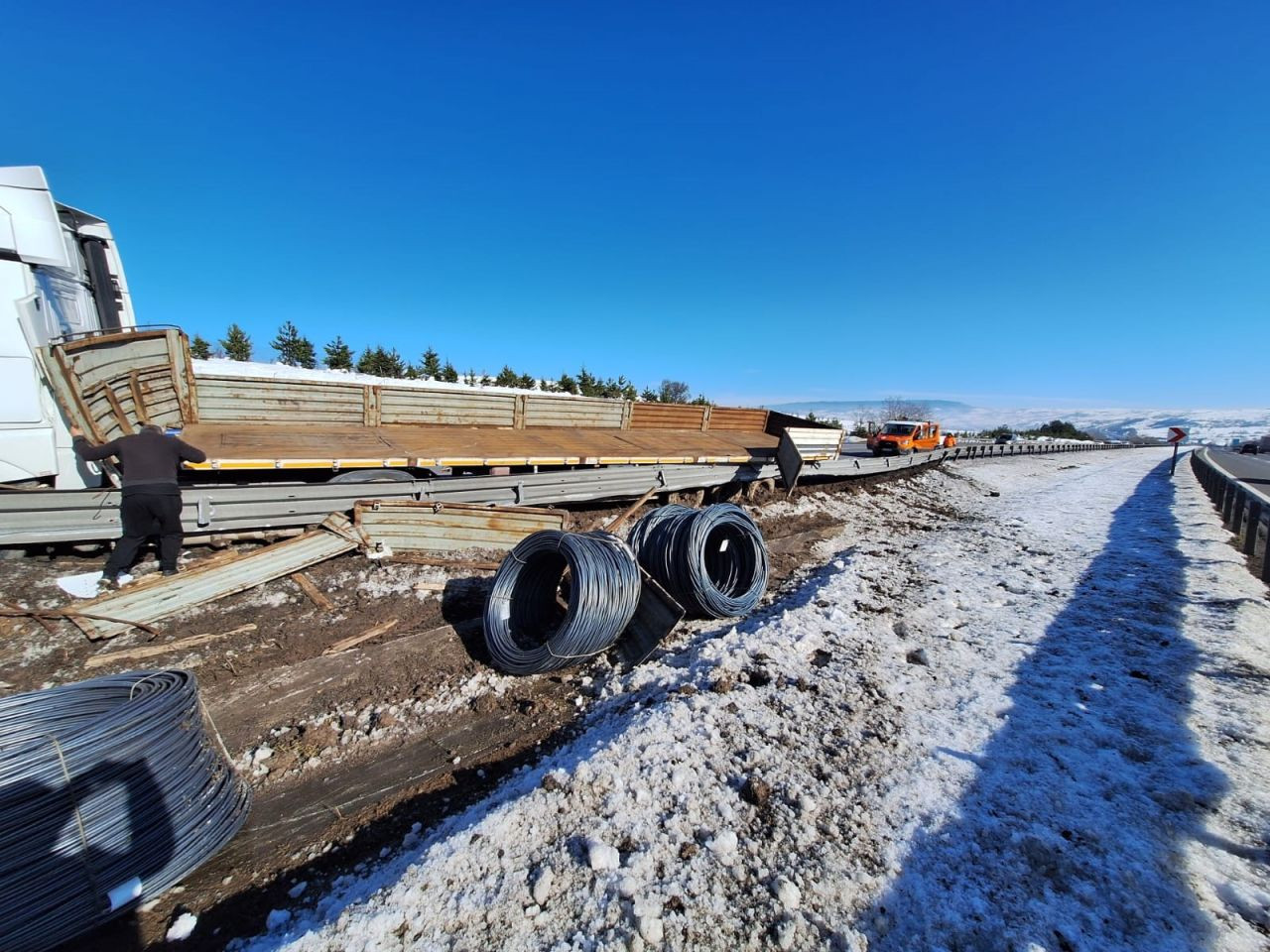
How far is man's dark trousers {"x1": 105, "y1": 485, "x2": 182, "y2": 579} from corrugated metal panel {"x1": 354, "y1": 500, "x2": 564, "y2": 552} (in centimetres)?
174

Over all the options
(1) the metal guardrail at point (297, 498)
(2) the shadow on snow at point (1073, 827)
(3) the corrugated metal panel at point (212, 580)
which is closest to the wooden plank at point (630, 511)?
(1) the metal guardrail at point (297, 498)

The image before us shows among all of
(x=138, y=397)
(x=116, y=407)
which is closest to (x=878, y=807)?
(x=116, y=407)

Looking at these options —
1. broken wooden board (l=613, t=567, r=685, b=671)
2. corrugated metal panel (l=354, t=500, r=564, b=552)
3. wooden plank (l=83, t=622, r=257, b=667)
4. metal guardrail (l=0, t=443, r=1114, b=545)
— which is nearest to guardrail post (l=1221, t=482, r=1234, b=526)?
metal guardrail (l=0, t=443, r=1114, b=545)

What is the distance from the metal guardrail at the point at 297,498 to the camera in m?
5.38

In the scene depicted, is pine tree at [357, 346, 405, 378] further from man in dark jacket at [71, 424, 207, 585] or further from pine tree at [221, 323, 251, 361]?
man in dark jacket at [71, 424, 207, 585]

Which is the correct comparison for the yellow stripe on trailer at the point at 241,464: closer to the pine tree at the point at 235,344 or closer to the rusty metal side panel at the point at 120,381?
the rusty metal side panel at the point at 120,381

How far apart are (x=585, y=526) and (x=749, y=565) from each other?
323cm

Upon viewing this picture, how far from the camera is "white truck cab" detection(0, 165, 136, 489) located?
5.49m

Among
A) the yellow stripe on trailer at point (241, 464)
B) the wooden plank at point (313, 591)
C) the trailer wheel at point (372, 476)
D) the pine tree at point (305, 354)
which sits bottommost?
the wooden plank at point (313, 591)

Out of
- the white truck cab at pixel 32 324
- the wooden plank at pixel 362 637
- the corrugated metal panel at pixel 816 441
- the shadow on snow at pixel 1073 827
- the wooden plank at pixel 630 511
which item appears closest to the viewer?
the shadow on snow at pixel 1073 827

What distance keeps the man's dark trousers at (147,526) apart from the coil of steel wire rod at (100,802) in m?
3.05

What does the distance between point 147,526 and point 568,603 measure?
15.3 ft

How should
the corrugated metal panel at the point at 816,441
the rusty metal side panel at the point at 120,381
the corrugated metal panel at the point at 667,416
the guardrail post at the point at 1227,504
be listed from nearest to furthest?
the rusty metal side panel at the point at 120,381 < the guardrail post at the point at 1227,504 < the corrugated metal panel at the point at 816,441 < the corrugated metal panel at the point at 667,416

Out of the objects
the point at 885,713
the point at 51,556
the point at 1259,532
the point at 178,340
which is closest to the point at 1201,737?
the point at 885,713
